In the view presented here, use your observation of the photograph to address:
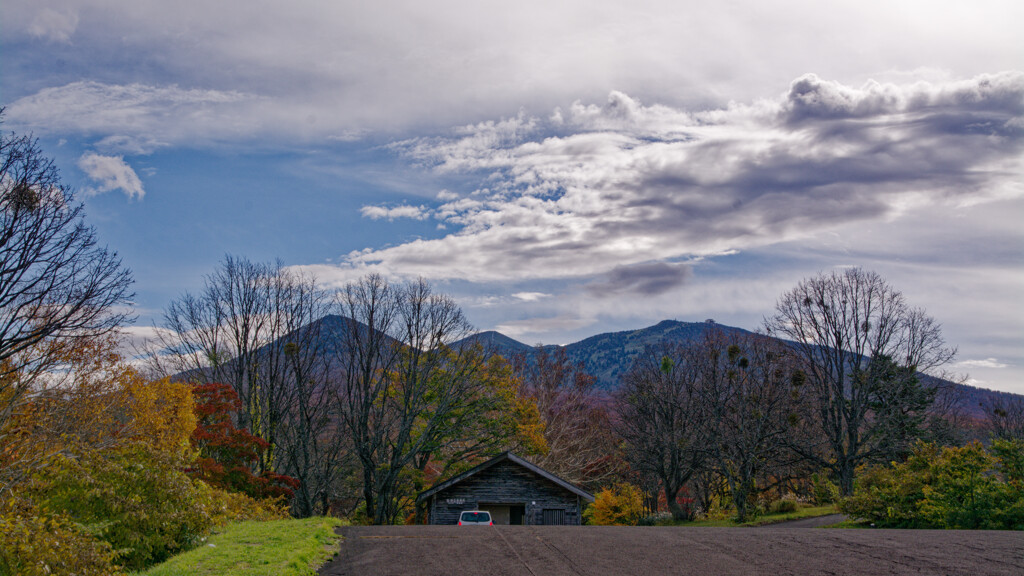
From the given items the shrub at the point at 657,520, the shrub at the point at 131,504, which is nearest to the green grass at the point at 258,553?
the shrub at the point at 131,504

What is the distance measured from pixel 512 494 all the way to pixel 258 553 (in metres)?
21.7

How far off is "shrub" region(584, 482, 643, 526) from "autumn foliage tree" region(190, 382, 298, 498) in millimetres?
20821

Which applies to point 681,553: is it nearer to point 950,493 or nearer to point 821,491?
point 950,493

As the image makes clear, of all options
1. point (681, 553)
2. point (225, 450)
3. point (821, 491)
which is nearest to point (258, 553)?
point (681, 553)

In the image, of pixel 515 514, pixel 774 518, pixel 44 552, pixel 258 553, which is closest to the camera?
pixel 44 552

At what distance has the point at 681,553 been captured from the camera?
12625 millimetres

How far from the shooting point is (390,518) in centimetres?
3425

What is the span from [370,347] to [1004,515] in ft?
91.9

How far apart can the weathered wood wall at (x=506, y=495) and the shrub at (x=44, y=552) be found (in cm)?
2339

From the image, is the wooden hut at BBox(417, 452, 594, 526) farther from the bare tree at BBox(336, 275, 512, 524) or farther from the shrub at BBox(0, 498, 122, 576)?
the shrub at BBox(0, 498, 122, 576)

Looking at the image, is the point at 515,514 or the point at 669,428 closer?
the point at 515,514

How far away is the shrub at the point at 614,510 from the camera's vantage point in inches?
1581

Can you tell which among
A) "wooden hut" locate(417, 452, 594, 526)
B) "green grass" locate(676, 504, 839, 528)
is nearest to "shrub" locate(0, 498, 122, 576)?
"wooden hut" locate(417, 452, 594, 526)

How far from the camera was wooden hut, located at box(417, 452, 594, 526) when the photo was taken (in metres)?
31.7
